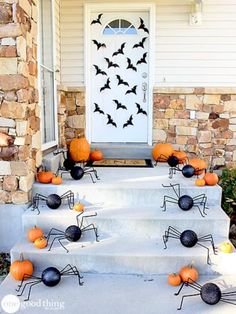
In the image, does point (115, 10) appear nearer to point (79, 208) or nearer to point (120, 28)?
point (120, 28)

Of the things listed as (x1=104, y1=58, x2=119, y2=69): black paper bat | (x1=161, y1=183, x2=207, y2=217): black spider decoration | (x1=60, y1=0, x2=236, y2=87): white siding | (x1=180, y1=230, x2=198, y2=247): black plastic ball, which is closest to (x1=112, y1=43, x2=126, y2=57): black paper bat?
(x1=104, y1=58, x2=119, y2=69): black paper bat

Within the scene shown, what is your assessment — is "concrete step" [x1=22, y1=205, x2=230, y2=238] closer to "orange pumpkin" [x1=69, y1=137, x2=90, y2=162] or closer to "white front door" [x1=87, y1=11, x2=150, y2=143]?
"orange pumpkin" [x1=69, y1=137, x2=90, y2=162]

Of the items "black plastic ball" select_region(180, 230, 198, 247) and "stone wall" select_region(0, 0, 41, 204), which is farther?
"stone wall" select_region(0, 0, 41, 204)

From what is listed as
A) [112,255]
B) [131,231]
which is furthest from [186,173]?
[112,255]

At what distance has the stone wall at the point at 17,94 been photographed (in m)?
2.73

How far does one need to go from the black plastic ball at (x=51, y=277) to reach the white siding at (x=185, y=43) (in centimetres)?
317

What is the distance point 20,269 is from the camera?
2314 millimetres

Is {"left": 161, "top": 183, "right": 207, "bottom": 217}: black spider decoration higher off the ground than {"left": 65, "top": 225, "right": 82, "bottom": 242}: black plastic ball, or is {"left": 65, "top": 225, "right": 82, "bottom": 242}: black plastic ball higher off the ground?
{"left": 161, "top": 183, "right": 207, "bottom": 217}: black spider decoration

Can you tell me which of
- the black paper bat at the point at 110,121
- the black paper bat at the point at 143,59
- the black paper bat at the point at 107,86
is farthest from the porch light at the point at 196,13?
the black paper bat at the point at 110,121

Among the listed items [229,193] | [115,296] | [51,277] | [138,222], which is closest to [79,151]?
[138,222]

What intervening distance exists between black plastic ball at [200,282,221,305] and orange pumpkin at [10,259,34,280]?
1246mm

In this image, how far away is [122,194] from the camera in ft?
9.84

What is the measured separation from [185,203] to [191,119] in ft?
6.97

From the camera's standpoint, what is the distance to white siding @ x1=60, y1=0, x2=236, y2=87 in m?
4.43
